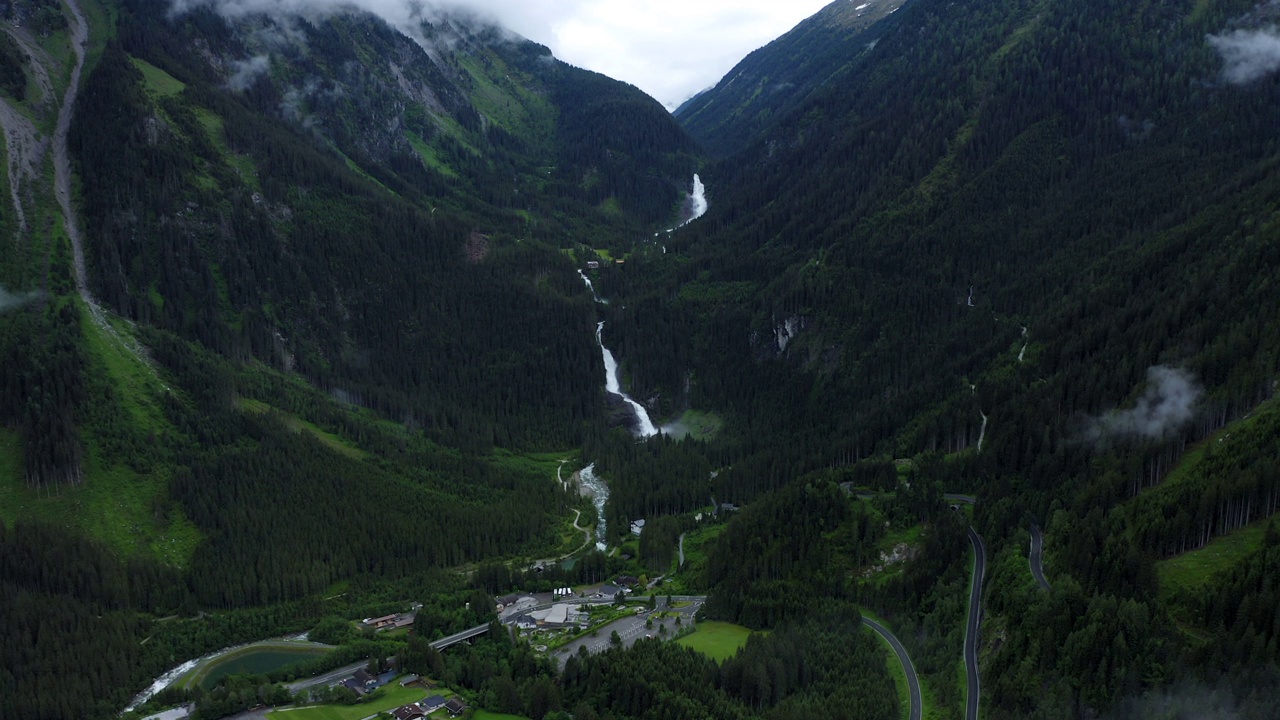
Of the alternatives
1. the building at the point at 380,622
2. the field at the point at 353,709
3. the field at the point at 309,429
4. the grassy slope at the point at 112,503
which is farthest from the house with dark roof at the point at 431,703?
the field at the point at 309,429

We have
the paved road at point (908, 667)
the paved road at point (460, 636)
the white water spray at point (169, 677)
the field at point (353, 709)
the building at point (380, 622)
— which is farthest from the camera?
the building at point (380, 622)

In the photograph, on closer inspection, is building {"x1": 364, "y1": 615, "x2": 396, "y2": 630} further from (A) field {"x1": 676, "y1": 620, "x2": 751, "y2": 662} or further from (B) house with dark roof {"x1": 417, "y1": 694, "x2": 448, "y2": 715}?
(A) field {"x1": 676, "y1": 620, "x2": 751, "y2": 662}

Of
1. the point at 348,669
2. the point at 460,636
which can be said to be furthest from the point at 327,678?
the point at 460,636

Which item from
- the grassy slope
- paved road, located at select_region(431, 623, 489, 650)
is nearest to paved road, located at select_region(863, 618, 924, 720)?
paved road, located at select_region(431, 623, 489, 650)

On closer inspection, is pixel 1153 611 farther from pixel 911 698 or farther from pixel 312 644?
pixel 312 644

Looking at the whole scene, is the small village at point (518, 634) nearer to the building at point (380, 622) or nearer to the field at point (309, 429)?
the building at point (380, 622)

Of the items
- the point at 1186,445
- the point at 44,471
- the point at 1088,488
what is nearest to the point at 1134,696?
the point at 1088,488

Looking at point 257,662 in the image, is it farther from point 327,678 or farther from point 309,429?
point 309,429
